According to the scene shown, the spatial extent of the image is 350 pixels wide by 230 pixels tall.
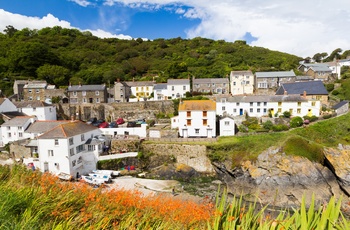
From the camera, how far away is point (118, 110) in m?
39.8

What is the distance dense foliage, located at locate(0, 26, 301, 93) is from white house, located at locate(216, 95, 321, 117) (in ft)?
65.3

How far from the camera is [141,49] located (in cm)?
8769

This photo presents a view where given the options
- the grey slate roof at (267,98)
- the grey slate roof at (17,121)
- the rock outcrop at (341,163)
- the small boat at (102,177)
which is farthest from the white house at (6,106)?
the rock outcrop at (341,163)

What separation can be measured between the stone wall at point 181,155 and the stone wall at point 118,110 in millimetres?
10782

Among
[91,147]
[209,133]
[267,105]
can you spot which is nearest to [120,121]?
[91,147]

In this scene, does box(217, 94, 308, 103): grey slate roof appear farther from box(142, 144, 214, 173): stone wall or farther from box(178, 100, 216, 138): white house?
box(142, 144, 214, 173): stone wall

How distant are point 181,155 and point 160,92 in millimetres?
A: 20903

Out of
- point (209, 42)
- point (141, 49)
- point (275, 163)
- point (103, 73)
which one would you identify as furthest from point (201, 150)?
point (209, 42)

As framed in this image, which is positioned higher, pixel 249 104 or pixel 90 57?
pixel 90 57

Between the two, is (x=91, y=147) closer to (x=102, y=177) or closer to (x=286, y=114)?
(x=102, y=177)

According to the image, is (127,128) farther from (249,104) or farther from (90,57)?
(90,57)

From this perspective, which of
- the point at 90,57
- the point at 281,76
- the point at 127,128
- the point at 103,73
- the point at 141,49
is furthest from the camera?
the point at 141,49

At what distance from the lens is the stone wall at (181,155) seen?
27500 millimetres

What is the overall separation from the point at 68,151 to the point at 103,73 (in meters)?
36.6
